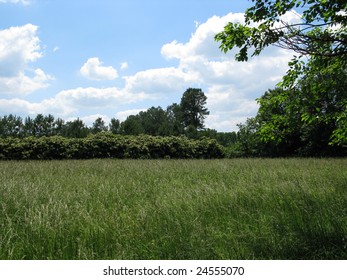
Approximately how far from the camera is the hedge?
22.2m

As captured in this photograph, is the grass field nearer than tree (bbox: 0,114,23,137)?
Yes

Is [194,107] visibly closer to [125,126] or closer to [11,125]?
[125,126]

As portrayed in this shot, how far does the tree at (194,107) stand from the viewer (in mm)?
74750

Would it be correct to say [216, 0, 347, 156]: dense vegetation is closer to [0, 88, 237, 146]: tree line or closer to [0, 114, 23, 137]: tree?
[0, 88, 237, 146]: tree line

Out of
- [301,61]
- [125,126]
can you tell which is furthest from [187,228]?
[125,126]

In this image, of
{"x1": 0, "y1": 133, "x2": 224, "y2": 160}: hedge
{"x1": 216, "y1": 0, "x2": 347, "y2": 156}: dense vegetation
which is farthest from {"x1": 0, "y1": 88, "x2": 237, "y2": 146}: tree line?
{"x1": 216, "y1": 0, "x2": 347, "y2": 156}: dense vegetation

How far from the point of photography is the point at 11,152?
22.2 metres

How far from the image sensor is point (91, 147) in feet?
75.4

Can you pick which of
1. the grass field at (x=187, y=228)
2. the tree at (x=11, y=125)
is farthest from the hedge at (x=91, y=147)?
the tree at (x=11, y=125)

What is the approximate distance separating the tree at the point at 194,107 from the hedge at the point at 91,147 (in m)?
48.7

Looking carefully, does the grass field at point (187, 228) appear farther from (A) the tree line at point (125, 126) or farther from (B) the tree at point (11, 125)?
(B) the tree at point (11, 125)

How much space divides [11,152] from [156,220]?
21.4 metres

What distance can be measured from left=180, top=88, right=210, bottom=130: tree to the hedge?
4868 centimetres
